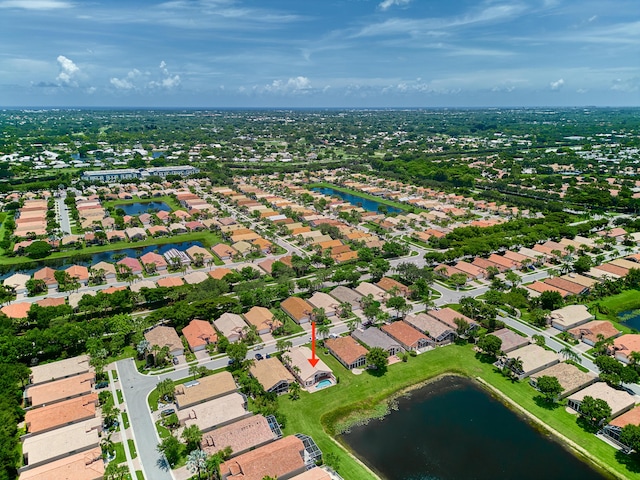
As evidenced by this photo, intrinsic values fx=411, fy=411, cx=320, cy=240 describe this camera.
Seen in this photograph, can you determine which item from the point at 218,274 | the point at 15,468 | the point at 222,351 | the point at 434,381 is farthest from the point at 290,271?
the point at 15,468

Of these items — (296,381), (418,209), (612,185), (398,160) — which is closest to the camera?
(296,381)

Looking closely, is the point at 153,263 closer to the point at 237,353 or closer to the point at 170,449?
the point at 237,353

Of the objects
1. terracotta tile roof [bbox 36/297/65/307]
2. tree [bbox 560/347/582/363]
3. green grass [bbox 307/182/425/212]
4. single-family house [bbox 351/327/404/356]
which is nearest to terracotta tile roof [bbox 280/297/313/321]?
single-family house [bbox 351/327/404/356]

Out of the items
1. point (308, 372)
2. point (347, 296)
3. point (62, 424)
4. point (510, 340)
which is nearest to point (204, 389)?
point (308, 372)

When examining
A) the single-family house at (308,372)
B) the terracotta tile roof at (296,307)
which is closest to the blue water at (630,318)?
the single-family house at (308,372)

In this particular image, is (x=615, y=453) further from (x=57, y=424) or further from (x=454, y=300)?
(x=57, y=424)

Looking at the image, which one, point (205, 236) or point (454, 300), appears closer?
point (454, 300)
